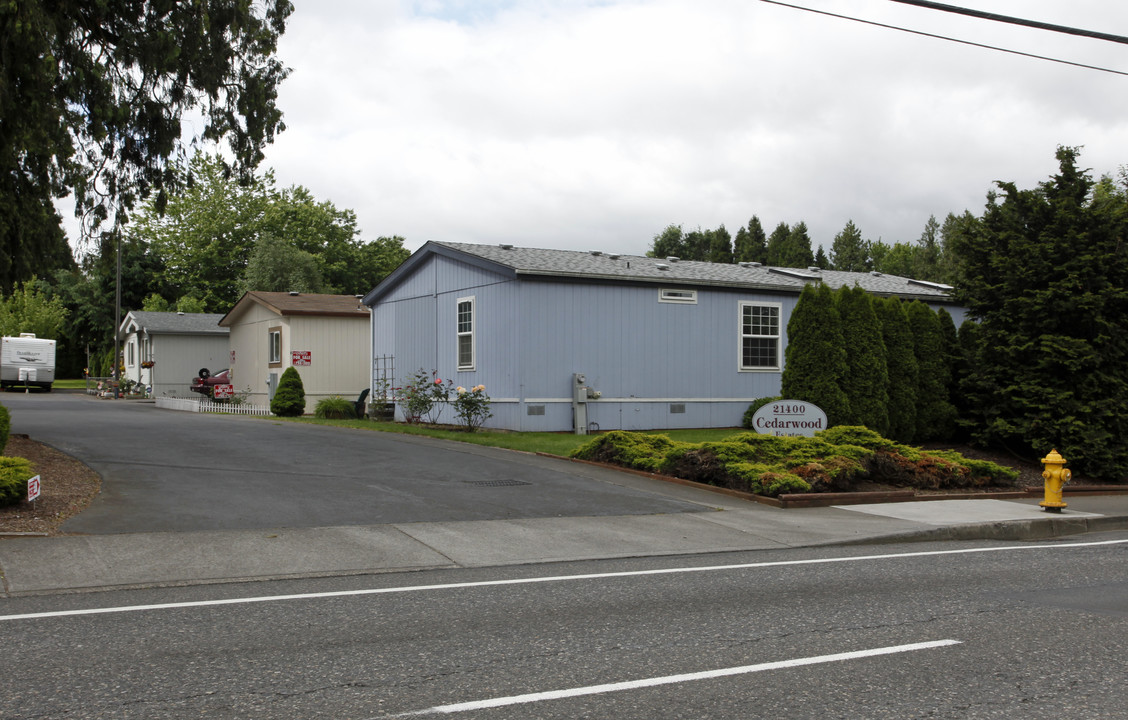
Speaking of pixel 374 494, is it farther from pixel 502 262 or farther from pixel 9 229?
pixel 502 262

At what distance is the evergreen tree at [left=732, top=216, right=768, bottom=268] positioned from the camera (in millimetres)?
80312

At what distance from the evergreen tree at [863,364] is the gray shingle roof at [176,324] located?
1209 inches

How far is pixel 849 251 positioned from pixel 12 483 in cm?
7704

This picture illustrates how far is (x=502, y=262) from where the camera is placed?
21328 mm

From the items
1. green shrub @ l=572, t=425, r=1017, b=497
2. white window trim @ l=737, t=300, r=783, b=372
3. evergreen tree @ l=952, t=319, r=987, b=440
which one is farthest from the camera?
white window trim @ l=737, t=300, r=783, b=372

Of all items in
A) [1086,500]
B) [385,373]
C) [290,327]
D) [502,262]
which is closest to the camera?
[1086,500]

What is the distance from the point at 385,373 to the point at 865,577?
69.2ft

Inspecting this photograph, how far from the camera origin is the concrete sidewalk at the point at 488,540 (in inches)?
319

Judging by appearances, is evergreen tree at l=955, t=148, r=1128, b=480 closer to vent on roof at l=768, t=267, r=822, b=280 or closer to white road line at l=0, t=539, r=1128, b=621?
vent on roof at l=768, t=267, r=822, b=280

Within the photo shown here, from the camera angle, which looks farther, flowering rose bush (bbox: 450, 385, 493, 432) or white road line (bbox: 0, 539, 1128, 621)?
flowering rose bush (bbox: 450, 385, 493, 432)

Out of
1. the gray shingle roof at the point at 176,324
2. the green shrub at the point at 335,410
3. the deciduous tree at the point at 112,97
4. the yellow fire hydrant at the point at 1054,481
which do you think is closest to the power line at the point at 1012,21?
the yellow fire hydrant at the point at 1054,481

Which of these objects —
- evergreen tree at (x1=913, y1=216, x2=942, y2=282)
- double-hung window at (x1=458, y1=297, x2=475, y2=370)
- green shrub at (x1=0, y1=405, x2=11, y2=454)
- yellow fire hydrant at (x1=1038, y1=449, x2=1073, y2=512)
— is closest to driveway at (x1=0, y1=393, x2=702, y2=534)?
green shrub at (x1=0, y1=405, x2=11, y2=454)

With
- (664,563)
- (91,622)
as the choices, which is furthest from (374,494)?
(91,622)

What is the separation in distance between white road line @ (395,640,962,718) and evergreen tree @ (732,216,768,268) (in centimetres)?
7530
